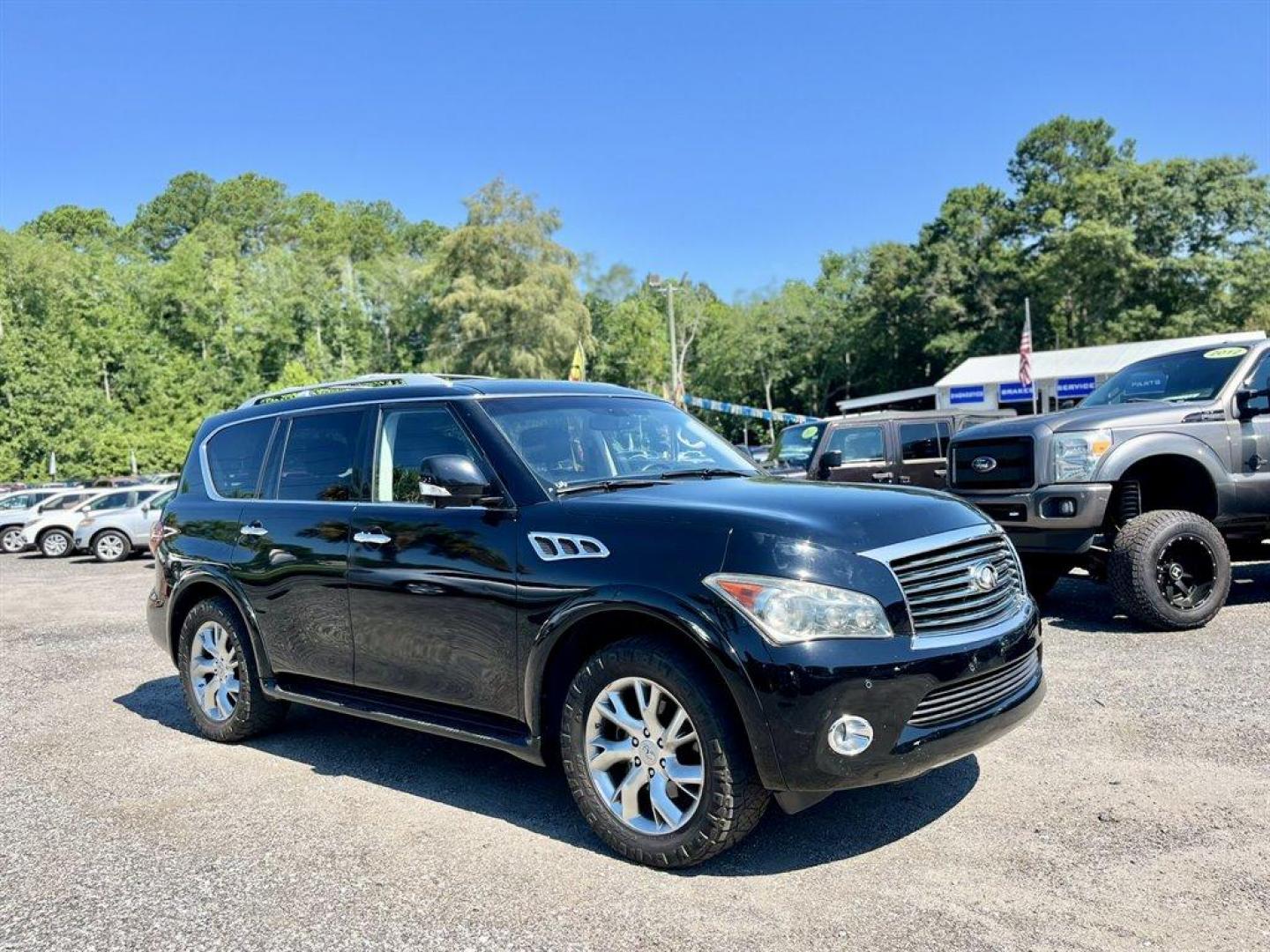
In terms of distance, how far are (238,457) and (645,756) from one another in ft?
11.0

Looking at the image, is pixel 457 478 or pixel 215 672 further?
pixel 215 672

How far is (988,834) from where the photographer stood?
3.82 m

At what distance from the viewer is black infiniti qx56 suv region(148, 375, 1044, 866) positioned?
337 cm

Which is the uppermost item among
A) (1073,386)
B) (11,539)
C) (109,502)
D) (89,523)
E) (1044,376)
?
(1044,376)

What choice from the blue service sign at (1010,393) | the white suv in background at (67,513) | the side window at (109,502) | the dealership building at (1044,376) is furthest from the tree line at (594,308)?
the side window at (109,502)

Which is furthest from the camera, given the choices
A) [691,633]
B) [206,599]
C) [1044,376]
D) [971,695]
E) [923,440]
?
[1044,376]

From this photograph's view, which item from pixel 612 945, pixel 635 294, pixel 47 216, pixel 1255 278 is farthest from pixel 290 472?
pixel 47 216

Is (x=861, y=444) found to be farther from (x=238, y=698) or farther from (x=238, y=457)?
(x=238, y=698)

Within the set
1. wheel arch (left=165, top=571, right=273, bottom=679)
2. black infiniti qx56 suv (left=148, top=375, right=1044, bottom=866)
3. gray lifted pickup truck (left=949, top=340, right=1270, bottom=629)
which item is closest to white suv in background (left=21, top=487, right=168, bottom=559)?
wheel arch (left=165, top=571, right=273, bottom=679)

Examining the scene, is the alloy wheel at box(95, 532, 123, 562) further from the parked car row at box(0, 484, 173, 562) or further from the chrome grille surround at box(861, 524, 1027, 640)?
the chrome grille surround at box(861, 524, 1027, 640)

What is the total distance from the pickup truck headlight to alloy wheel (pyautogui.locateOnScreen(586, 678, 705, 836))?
4940mm

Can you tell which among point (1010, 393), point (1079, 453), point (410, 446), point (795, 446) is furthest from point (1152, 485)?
point (1010, 393)

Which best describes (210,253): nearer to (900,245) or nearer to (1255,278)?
(900,245)

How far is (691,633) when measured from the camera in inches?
135
